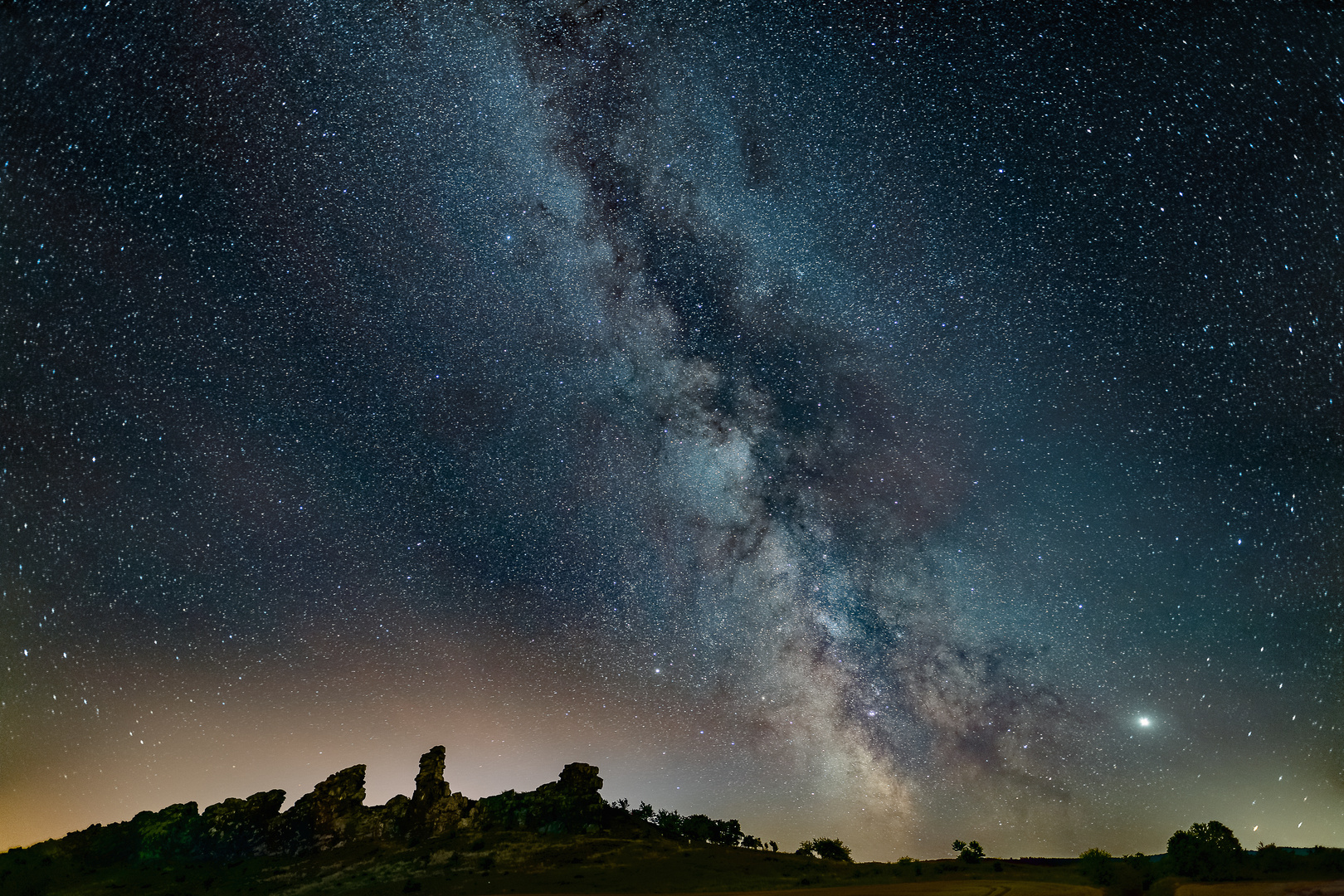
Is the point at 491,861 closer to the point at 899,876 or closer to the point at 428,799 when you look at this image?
the point at 428,799

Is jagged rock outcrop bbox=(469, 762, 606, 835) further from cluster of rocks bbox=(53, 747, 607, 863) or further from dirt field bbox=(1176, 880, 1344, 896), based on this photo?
dirt field bbox=(1176, 880, 1344, 896)

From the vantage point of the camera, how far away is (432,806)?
7894 cm

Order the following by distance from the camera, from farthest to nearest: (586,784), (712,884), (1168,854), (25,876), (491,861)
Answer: (586,784) → (25,876) → (491,861) → (1168,854) → (712,884)

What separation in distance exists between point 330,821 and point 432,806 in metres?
13.5

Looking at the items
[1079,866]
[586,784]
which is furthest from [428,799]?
[1079,866]

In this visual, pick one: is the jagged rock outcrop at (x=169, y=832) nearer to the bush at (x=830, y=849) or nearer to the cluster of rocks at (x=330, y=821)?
the cluster of rocks at (x=330, y=821)

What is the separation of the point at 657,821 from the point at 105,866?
2711 inches

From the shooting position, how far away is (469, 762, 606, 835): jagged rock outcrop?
76938mm

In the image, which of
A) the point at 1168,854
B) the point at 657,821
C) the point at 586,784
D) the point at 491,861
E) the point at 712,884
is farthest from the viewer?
the point at 657,821

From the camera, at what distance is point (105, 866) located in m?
76.8

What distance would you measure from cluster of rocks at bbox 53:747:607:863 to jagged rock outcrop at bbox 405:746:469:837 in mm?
107

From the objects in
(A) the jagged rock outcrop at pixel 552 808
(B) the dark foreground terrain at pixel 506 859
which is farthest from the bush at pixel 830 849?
(A) the jagged rock outcrop at pixel 552 808

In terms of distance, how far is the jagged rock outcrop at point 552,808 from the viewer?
76938mm

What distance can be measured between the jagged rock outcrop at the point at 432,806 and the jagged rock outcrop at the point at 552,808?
96.2 inches
